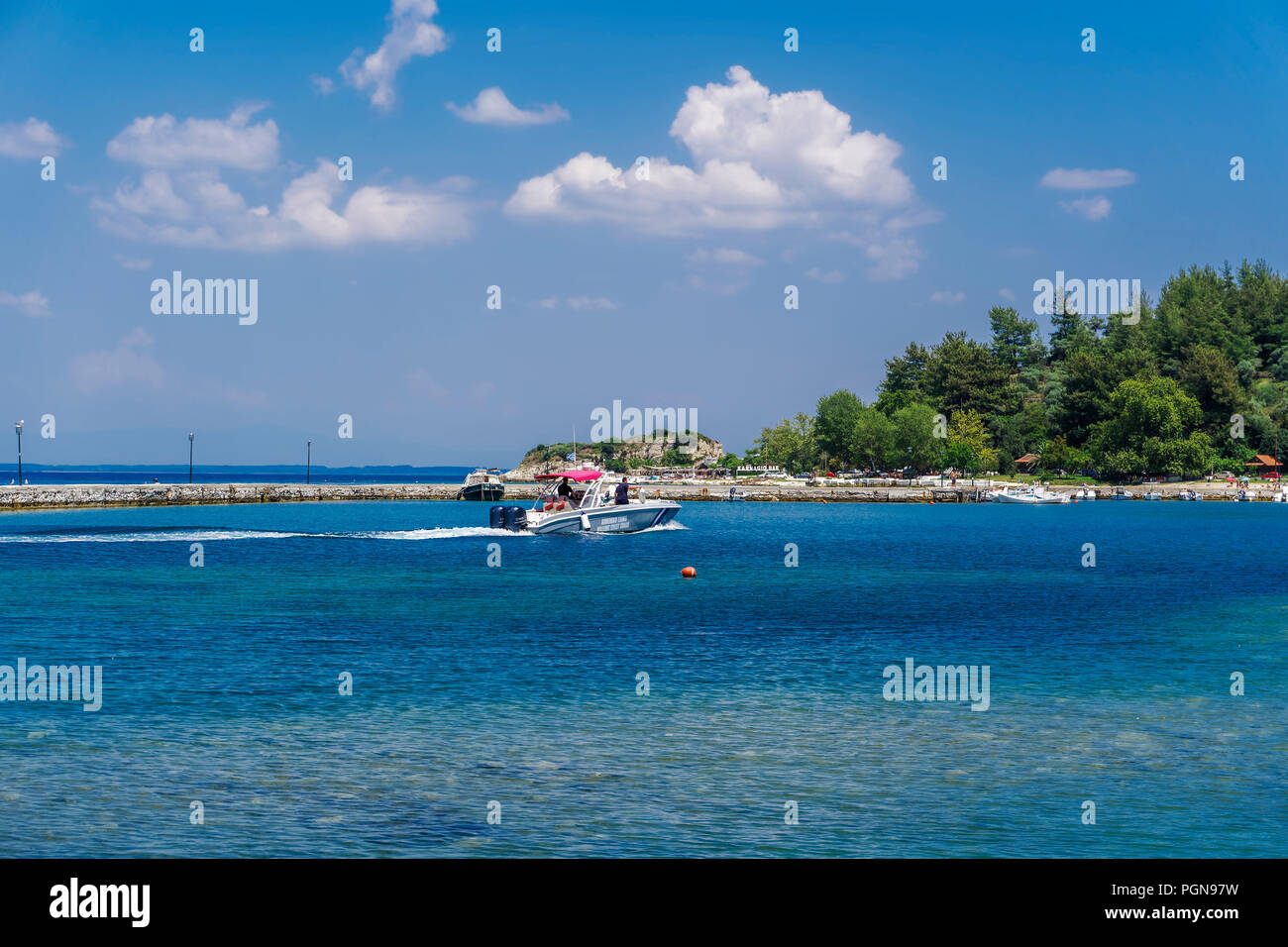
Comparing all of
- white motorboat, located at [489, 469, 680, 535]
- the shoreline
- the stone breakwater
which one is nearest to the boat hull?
white motorboat, located at [489, 469, 680, 535]

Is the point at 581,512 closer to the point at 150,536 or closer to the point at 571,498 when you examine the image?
the point at 571,498

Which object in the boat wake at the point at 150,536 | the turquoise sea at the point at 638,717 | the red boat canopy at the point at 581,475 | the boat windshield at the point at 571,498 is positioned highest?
the red boat canopy at the point at 581,475

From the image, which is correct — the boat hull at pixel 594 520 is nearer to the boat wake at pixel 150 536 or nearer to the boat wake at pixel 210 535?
the boat wake at pixel 210 535

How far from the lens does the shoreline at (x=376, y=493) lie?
422ft

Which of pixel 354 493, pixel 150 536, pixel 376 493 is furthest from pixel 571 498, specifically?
pixel 376 493

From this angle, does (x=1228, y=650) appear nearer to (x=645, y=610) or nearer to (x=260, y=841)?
(x=645, y=610)

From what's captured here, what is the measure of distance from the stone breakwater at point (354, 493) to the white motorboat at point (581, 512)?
57181 millimetres

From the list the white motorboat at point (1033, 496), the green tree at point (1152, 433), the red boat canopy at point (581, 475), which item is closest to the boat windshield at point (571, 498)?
the red boat canopy at point (581, 475)

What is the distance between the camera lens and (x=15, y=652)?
33.6m

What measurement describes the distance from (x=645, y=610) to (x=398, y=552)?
3387 centimetres

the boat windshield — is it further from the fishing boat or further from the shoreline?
the fishing boat

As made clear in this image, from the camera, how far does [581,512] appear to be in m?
88.7
